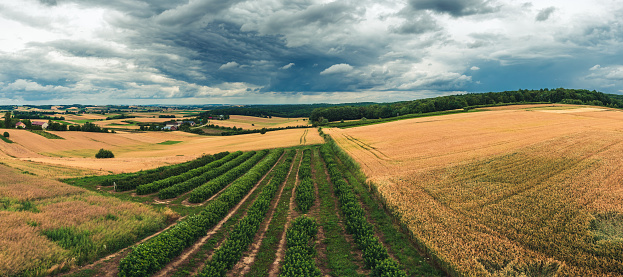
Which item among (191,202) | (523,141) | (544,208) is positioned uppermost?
(523,141)

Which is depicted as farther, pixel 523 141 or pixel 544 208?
pixel 523 141

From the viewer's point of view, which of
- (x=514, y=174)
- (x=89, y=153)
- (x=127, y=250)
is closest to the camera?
(x=127, y=250)

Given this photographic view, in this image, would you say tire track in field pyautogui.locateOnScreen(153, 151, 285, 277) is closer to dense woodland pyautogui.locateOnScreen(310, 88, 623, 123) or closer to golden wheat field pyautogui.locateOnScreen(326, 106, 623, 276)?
golden wheat field pyautogui.locateOnScreen(326, 106, 623, 276)

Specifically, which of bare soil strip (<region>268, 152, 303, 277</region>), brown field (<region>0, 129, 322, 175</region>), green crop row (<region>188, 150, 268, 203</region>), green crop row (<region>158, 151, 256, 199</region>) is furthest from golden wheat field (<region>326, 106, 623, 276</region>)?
brown field (<region>0, 129, 322, 175</region>)

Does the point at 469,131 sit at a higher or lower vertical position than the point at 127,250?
higher

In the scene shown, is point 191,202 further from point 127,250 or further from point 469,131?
point 469,131

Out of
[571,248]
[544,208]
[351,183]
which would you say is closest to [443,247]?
[571,248]
